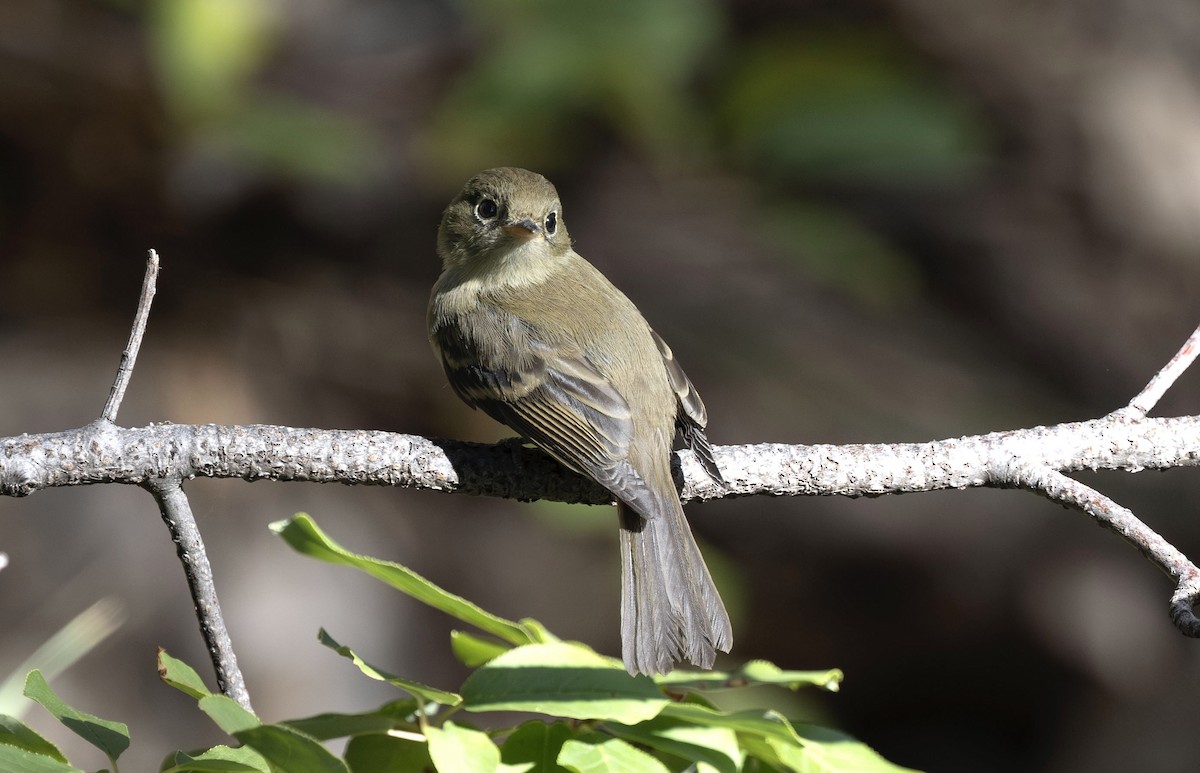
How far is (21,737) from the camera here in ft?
4.67

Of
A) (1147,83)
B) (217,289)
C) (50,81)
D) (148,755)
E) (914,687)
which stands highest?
(1147,83)

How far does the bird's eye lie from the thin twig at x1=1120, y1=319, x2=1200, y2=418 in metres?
1.87

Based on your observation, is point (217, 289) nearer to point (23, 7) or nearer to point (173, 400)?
point (173, 400)

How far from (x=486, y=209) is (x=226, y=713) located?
243 centimetres

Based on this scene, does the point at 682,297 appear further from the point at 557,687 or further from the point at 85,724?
the point at 85,724

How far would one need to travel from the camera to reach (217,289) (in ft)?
19.1

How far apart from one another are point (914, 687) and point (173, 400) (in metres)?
3.63

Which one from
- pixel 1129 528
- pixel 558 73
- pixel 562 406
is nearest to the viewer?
pixel 1129 528

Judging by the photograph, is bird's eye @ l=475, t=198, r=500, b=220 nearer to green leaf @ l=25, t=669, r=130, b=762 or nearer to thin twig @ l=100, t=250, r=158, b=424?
thin twig @ l=100, t=250, r=158, b=424

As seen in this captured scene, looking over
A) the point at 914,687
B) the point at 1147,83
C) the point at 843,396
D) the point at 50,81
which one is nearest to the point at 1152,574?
the point at 914,687

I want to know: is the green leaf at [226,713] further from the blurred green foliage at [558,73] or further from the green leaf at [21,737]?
the blurred green foliage at [558,73]

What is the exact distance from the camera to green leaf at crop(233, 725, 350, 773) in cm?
123

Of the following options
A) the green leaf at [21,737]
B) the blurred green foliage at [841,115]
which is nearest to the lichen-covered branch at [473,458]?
the green leaf at [21,737]

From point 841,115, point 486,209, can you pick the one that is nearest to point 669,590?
point 486,209
